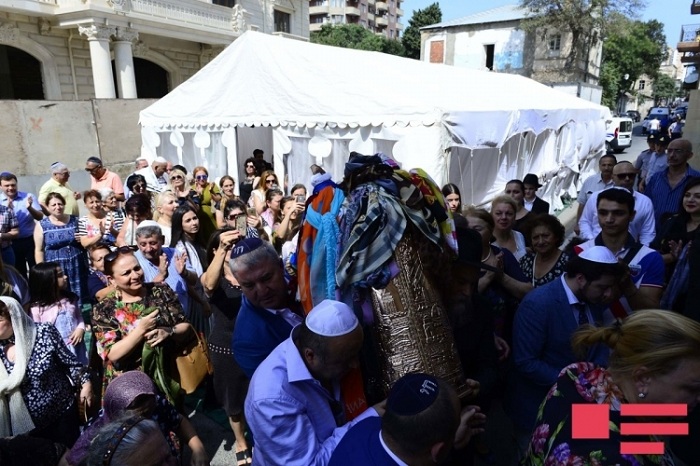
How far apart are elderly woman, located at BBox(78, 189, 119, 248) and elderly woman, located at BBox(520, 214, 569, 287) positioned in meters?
4.18

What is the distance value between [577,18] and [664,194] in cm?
3440

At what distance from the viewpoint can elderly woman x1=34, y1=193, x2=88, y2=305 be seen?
4922mm

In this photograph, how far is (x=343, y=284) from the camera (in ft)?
5.37

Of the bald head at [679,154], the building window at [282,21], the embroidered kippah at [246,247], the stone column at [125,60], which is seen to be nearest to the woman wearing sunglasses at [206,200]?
the embroidered kippah at [246,247]

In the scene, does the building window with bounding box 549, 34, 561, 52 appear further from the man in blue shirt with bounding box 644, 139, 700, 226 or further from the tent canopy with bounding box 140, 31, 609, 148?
the man in blue shirt with bounding box 644, 139, 700, 226

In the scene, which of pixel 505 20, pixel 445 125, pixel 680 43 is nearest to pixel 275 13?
pixel 505 20

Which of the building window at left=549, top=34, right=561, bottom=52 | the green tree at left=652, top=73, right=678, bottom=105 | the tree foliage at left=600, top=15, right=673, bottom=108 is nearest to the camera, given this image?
the building window at left=549, top=34, right=561, bottom=52

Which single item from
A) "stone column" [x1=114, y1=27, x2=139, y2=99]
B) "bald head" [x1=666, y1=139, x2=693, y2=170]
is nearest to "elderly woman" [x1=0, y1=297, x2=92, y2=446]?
"bald head" [x1=666, y1=139, x2=693, y2=170]

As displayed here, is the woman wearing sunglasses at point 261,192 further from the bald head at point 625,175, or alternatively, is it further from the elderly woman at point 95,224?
the bald head at point 625,175

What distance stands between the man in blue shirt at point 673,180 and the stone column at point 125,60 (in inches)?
775

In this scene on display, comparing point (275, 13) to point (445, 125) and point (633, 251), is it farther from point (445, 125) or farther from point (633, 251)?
point (633, 251)

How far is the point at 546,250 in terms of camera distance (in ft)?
10.2

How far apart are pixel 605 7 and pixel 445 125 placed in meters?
34.3

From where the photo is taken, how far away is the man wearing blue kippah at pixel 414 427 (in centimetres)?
131
